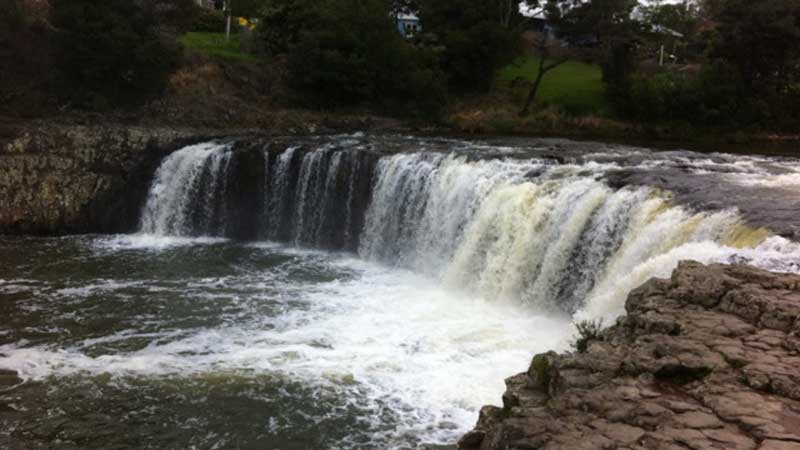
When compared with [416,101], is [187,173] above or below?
below

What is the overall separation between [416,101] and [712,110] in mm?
12946

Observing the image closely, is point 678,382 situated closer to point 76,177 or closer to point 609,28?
point 76,177

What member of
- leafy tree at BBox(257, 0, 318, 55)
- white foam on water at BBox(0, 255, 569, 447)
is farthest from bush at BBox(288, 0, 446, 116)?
white foam on water at BBox(0, 255, 569, 447)

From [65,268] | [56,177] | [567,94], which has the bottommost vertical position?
[65,268]

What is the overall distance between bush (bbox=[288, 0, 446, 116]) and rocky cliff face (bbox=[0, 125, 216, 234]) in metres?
9.75

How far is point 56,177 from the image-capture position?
21266 millimetres

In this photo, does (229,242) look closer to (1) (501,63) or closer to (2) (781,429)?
(2) (781,429)

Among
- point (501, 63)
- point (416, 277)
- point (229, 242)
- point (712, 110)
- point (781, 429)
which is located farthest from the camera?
point (501, 63)

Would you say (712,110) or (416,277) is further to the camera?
(712,110)

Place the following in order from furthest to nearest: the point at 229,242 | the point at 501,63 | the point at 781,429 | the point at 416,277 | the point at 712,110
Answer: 1. the point at 501,63
2. the point at 712,110
3. the point at 229,242
4. the point at 416,277
5. the point at 781,429

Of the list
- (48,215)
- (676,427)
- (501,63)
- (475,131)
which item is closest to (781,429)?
(676,427)

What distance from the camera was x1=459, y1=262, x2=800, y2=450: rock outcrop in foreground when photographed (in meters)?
5.24

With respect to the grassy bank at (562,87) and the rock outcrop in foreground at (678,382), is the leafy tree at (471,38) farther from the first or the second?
the rock outcrop in foreground at (678,382)

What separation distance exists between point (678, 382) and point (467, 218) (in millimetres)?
10318
